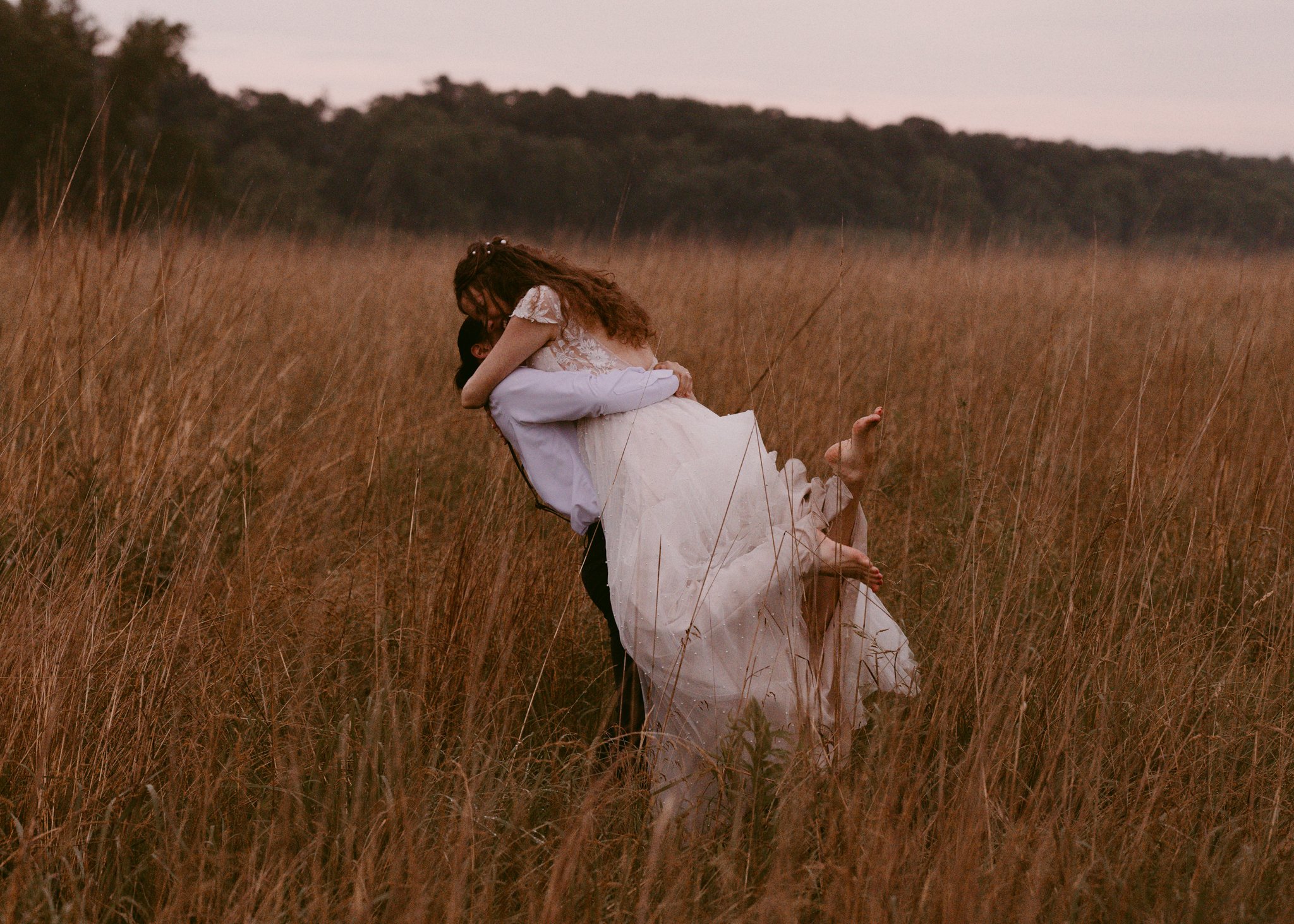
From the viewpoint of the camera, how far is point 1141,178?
42.9 feet

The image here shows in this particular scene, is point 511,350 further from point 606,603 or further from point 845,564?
point 845,564

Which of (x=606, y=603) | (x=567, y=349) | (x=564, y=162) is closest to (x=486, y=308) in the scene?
(x=567, y=349)

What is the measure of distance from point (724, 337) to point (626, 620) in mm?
3368

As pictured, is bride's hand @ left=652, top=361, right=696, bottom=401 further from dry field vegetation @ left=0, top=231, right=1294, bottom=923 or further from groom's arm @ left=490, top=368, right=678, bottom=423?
dry field vegetation @ left=0, top=231, right=1294, bottom=923

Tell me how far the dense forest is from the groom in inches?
295

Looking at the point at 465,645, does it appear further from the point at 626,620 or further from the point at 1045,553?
the point at 1045,553

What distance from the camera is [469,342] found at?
2561 millimetres

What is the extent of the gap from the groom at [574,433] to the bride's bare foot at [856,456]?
1.41 feet

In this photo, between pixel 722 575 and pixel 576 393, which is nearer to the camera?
pixel 722 575

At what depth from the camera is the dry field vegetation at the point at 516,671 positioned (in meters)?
1.63

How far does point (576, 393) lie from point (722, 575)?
1.74 feet

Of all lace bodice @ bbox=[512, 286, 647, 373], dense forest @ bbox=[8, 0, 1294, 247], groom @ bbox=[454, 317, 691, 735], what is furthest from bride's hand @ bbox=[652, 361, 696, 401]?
dense forest @ bbox=[8, 0, 1294, 247]

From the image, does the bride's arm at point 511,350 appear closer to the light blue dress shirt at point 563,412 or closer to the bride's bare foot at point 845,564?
the light blue dress shirt at point 563,412

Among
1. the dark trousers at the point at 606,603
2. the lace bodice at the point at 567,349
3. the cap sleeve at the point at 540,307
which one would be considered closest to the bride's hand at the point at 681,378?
the lace bodice at the point at 567,349
